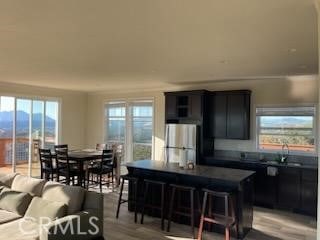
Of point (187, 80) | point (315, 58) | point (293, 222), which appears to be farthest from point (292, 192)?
point (187, 80)

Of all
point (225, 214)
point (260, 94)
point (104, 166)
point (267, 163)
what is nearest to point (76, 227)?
point (225, 214)

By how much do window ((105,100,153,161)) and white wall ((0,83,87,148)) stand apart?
3.29ft

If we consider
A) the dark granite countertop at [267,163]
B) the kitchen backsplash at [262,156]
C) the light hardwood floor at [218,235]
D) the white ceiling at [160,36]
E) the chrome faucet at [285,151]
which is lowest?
the light hardwood floor at [218,235]

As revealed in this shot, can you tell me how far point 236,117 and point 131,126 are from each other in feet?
11.1

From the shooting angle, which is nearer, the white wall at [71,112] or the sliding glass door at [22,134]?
the sliding glass door at [22,134]

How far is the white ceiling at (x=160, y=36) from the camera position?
2381 mm

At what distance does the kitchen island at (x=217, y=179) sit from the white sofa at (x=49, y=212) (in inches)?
59.3

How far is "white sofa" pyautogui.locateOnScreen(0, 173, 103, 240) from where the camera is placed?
2.98 metres

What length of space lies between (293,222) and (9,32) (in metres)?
5.24

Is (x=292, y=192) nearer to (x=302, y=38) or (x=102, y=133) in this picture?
(x=302, y=38)

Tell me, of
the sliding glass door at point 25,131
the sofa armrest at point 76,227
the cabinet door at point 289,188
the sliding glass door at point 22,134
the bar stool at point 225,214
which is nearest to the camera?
the sofa armrest at point 76,227

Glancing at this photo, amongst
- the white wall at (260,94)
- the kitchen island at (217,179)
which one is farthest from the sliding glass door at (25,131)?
the kitchen island at (217,179)

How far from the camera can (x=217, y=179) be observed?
13.3 feet

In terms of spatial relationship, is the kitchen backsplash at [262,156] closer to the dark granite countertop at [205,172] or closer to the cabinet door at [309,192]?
the cabinet door at [309,192]
